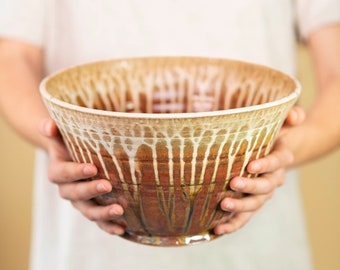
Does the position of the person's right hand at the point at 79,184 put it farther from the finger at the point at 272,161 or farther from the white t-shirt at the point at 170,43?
the white t-shirt at the point at 170,43

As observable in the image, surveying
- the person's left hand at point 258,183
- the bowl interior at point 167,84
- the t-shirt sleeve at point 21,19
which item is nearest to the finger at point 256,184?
the person's left hand at point 258,183

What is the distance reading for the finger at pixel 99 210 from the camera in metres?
0.48

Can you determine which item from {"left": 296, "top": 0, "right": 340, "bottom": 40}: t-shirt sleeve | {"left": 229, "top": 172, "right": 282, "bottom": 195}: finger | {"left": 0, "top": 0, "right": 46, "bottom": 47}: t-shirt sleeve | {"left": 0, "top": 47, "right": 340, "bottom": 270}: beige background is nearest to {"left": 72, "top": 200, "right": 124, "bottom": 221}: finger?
{"left": 229, "top": 172, "right": 282, "bottom": 195}: finger

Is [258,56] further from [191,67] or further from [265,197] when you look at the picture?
[265,197]

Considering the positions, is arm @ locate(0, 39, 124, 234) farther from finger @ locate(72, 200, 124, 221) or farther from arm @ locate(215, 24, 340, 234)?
arm @ locate(215, 24, 340, 234)

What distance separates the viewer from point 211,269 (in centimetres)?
80

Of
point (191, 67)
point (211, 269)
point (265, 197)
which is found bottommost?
point (211, 269)

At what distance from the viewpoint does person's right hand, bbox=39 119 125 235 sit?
470 millimetres

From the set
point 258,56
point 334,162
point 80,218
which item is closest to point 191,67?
point 258,56

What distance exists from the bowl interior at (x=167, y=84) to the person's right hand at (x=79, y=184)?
66 millimetres

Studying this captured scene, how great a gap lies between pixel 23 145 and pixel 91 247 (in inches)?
22.9

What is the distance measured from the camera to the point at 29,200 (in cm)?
136

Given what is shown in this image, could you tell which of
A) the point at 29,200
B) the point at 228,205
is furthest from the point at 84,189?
the point at 29,200

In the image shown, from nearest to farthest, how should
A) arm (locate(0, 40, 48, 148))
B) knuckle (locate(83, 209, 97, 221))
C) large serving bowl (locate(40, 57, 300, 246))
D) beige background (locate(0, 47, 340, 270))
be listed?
large serving bowl (locate(40, 57, 300, 246)), knuckle (locate(83, 209, 97, 221)), arm (locate(0, 40, 48, 148)), beige background (locate(0, 47, 340, 270))
